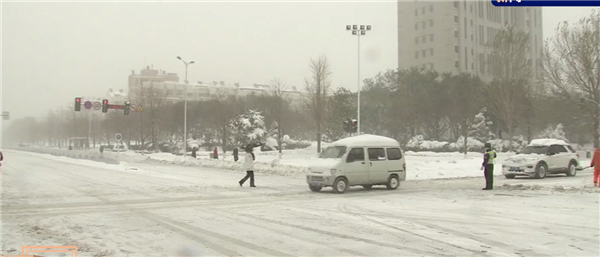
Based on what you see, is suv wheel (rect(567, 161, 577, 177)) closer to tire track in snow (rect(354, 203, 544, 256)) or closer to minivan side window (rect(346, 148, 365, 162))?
minivan side window (rect(346, 148, 365, 162))

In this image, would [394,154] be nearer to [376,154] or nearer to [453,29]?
[376,154]

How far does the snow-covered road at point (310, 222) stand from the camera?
7801mm

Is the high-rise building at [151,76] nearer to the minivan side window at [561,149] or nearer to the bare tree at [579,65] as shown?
the bare tree at [579,65]

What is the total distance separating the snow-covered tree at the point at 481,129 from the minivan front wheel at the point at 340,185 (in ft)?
144

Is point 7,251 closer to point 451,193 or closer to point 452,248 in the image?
point 452,248

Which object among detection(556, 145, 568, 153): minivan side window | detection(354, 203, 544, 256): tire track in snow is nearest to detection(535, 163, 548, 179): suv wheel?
detection(556, 145, 568, 153): minivan side window

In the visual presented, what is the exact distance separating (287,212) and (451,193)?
273 inches

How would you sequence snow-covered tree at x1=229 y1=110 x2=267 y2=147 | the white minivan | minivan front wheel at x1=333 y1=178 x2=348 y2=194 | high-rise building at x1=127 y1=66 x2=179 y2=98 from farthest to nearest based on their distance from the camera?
high-rise building at x1=127 y1=66 x2=179 y2=98 < snow-covered tree at x1=229 y1=110 x2=267 y2=147 < the white minivan < minivan front wheel at x1=333 y1=178 x2=348 y2=194

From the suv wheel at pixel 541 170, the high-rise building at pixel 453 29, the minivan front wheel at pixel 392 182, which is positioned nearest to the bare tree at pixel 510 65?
the suv wheel at pixel 541 170

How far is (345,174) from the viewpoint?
16.5 metres

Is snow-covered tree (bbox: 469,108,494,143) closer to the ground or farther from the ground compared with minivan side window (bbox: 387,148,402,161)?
farther from the ground

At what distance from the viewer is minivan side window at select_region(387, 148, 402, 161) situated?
57.9ft

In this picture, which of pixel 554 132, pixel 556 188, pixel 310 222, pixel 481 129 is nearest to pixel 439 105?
pixel 481 129

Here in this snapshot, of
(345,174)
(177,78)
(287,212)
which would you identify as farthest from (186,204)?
(177,78)
